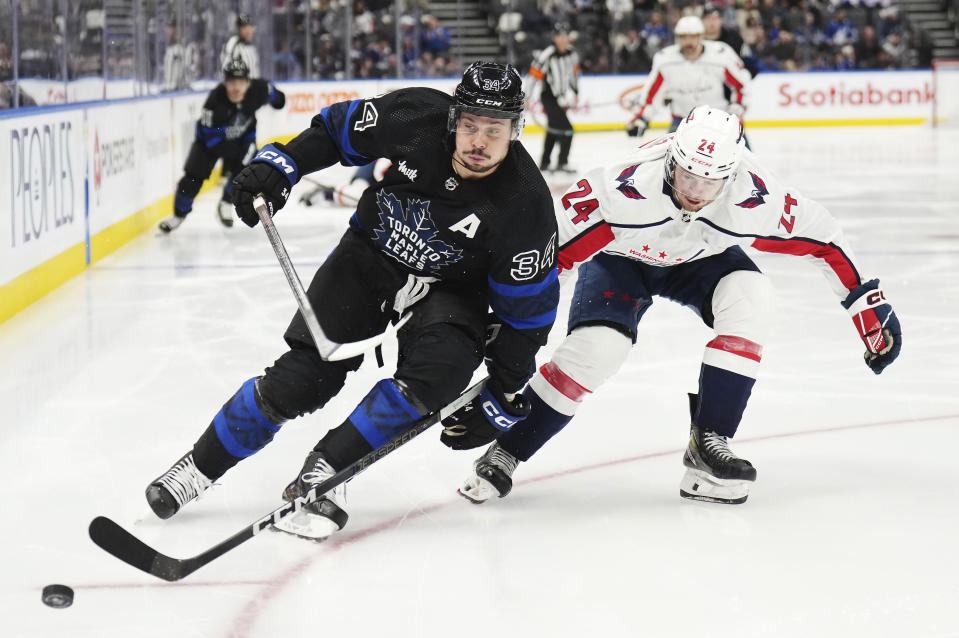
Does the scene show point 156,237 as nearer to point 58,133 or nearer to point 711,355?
point 58,133

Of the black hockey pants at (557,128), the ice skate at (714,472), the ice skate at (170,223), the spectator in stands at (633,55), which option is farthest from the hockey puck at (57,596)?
the spectator in stands at (633,55)

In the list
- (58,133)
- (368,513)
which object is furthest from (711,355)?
(58,133)

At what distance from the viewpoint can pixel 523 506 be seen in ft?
9.61

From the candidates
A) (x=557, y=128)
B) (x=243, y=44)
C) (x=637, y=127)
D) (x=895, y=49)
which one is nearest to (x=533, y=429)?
(x=637, y=127)

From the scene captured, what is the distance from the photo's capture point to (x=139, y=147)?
7.86m

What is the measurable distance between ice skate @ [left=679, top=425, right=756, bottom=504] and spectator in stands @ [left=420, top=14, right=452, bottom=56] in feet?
43.8

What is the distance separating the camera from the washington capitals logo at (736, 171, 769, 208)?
2857 millimetres

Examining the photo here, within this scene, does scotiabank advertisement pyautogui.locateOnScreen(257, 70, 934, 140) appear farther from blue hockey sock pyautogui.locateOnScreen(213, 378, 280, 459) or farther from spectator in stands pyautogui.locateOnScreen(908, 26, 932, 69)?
blue hockey sock pyautogui.locateOnScreen(213, 378, 280, 459)

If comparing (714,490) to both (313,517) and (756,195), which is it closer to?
(756,195)

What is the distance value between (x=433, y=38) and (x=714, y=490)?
44.7 feet

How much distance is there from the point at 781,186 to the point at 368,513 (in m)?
1.25

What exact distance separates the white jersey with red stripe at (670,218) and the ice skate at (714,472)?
1.46ft

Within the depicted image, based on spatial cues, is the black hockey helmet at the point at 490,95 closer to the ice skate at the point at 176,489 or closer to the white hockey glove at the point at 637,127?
the ice skate at the point at 176,489

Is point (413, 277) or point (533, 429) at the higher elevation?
point (413, 277)
